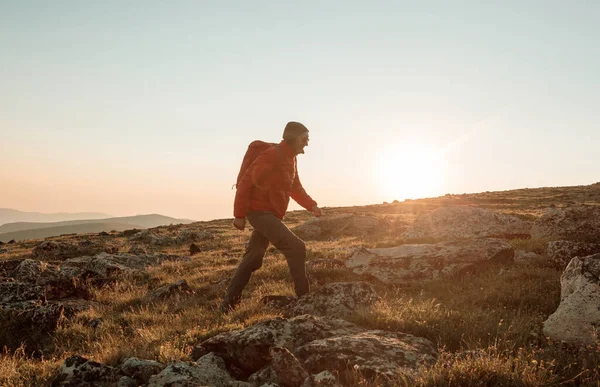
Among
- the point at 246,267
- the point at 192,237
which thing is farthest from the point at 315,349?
the point at 192,237

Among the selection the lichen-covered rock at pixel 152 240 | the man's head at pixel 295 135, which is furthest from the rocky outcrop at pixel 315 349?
the lichen-covered rock at pixel 152 240

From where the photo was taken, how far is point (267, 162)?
7.02 metres

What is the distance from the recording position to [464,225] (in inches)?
663

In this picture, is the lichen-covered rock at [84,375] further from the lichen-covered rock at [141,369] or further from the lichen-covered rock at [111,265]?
the lichen-covered rock at [111,265]

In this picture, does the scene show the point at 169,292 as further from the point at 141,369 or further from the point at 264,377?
the point at 264,377

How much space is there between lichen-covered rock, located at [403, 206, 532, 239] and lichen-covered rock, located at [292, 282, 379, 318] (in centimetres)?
1010

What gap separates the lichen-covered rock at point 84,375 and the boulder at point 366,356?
82.5 inches

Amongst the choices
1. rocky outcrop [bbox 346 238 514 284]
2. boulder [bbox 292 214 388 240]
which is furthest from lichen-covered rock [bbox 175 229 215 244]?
rocky outcrop [bbox 346 238 514 284]

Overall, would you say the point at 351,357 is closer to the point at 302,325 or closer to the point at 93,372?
the point at 302,325

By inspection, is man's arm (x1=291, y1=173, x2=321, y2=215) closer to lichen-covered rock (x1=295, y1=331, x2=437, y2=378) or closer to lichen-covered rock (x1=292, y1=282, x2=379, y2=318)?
lichen-covered rock (x1=292, y1=282, x2=379, y2=318)

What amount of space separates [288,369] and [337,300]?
296cm

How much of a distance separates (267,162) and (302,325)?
303cm

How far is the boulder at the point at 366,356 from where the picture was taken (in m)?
3.96

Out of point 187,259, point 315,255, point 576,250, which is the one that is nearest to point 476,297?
point 576,250
